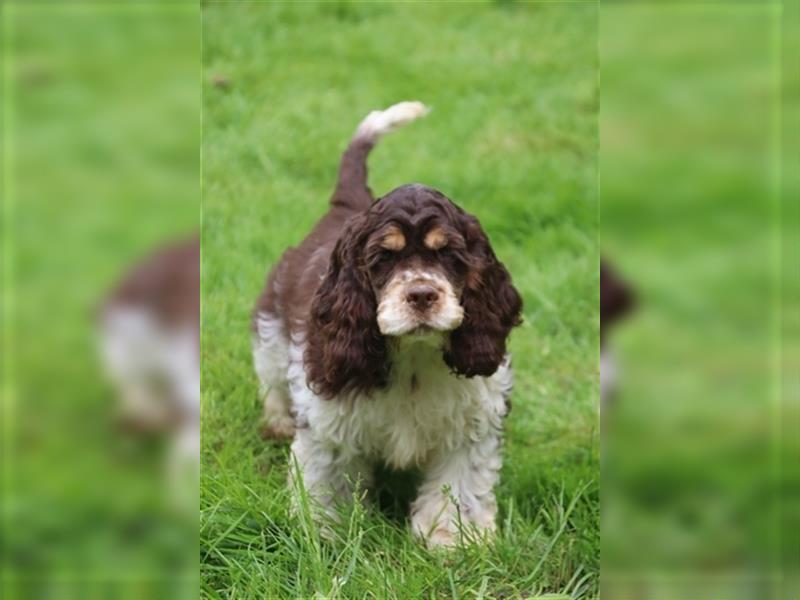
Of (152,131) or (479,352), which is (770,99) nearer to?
(152,131)

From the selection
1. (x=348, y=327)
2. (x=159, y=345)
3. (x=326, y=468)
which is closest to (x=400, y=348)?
(x=348, y=327)

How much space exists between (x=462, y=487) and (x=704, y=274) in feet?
8.04

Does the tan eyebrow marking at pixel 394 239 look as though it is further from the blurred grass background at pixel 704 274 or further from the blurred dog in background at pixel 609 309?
the blurred grass background at pixel 704 274

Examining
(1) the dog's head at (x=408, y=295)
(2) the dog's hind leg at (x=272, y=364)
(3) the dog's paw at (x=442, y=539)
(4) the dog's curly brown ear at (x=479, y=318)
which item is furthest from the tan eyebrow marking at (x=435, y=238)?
(2) the dog's hind leg at (x=272, y=364)

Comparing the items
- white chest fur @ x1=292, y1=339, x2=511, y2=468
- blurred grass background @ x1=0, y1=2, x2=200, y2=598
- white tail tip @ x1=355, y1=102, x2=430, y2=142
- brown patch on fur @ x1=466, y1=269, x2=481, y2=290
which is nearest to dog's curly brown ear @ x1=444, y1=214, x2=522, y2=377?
brown patch on fur @ x1=466, y1=269, x2=481, y2=290

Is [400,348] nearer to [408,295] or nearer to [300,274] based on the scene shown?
[408,295]

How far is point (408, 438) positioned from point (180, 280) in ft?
7.16

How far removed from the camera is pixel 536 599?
3.50 metres

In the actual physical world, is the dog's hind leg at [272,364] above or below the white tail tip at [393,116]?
below

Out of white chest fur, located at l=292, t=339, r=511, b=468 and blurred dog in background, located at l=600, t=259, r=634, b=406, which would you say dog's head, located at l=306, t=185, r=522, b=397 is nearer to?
white chest fur, located at l=292, t=339, r=511, b=468

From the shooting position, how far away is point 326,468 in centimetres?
430

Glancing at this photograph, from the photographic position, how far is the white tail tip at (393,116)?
168 inches

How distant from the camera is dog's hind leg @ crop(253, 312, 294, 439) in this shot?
4.76m

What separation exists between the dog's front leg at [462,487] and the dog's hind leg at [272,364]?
815 mm
